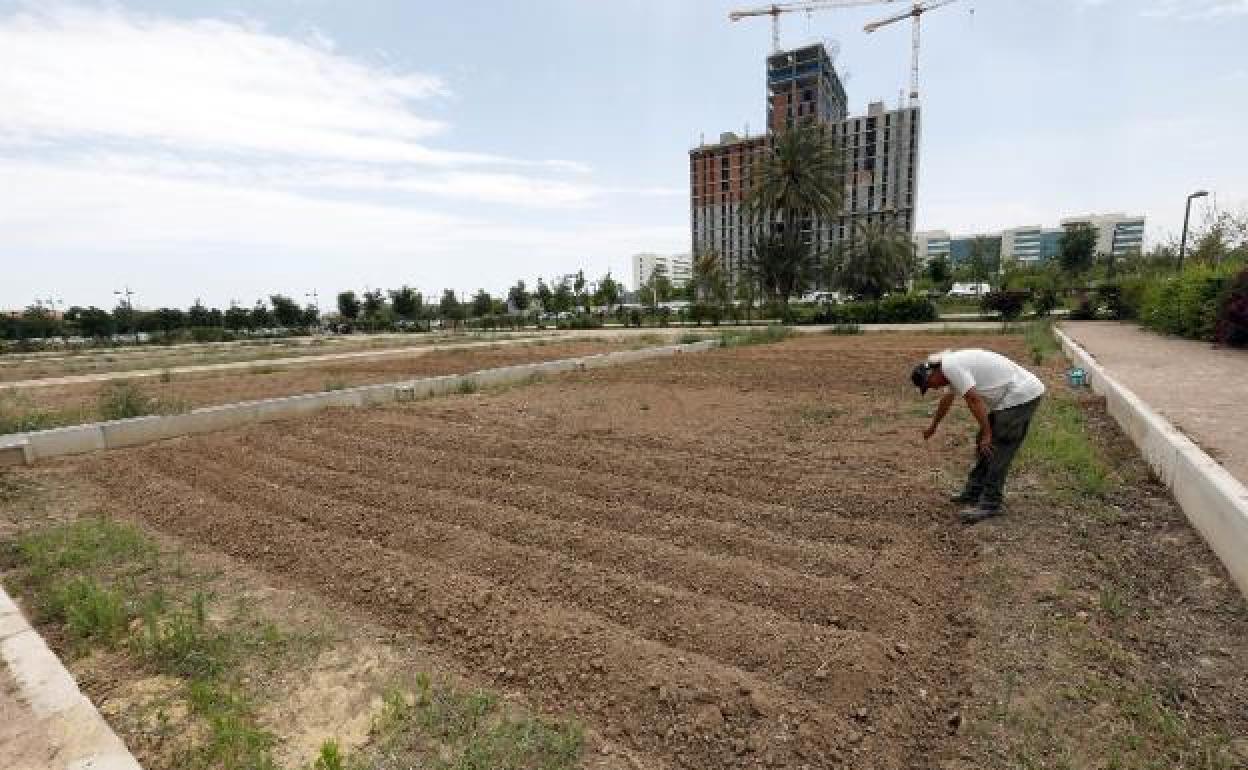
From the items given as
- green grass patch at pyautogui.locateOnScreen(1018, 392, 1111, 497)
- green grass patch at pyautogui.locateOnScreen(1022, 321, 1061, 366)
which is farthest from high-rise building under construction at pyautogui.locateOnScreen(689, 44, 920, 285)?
green grass patch at pyautogui.locateOnScreen(1018, 392, 1111, 497)

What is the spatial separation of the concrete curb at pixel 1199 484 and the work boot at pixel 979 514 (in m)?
1.16

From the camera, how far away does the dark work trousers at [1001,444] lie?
437cm

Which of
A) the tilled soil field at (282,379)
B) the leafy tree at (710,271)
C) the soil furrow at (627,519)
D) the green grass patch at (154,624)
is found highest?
the leafy tree at (710,271)

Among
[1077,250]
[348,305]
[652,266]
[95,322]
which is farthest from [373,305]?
[652,266]

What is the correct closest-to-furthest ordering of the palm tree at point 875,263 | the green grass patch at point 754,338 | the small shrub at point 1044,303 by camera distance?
the green grass patch at point 754,338
the small shrub at point 1044,303
the palm tree at point 875,263

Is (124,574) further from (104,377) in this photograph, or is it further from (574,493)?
(104,377)

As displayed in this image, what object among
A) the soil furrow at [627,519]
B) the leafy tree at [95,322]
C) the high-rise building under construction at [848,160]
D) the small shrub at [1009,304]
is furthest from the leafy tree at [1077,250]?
the leafy tree at [95,322]

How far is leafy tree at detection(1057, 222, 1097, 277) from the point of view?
42875 millimetres

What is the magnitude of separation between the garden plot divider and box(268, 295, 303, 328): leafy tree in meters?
49.6

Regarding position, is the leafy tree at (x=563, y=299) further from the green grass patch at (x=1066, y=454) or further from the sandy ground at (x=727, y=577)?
the green grass patch at (x=1066, y=454)

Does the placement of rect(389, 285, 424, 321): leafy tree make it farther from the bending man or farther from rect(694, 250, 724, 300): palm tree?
the bending man

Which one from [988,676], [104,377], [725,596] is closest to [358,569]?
[725,596]

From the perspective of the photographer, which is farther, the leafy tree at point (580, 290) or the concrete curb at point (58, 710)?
the leafy tree at point (580, 290)

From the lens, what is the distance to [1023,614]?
3.26m
